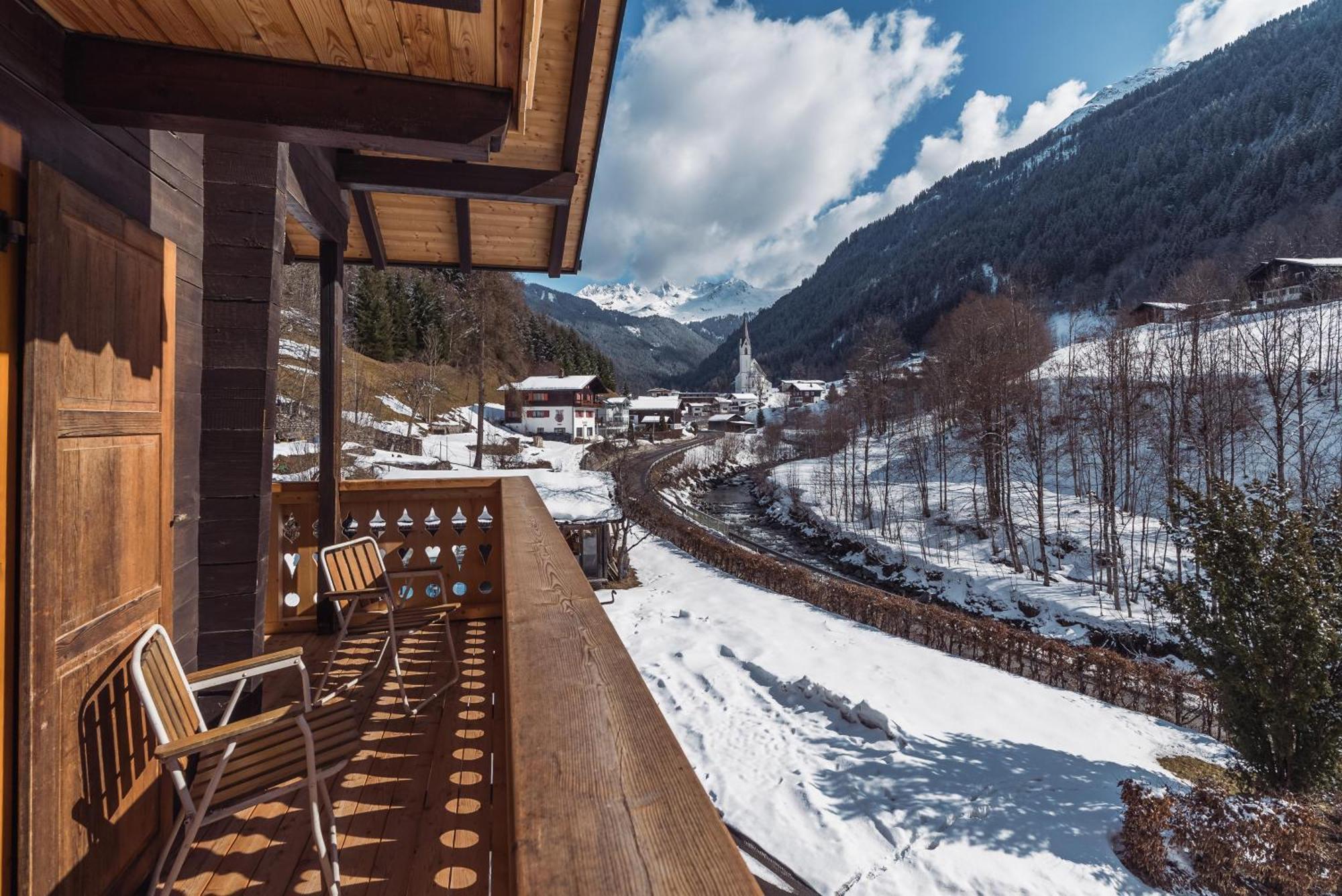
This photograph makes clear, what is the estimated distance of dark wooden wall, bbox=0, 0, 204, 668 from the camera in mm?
1463

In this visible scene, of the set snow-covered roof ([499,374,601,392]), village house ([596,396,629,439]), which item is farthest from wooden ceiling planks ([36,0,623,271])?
village house ([596,396,629,439])

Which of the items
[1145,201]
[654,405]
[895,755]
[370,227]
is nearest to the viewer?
[370,227]

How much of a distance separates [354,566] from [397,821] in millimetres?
1504

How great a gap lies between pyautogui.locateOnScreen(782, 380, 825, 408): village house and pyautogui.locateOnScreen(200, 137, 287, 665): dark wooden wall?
2614 inches

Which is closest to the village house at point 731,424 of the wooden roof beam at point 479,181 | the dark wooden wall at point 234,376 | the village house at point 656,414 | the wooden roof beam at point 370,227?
the village house at point 656,414

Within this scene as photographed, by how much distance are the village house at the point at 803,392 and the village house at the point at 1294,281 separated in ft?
134

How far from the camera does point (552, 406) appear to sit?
41312mm

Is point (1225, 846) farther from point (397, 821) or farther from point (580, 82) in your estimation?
Result: point (580, 82)

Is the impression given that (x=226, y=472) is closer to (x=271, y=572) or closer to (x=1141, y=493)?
(x=271, y=572)

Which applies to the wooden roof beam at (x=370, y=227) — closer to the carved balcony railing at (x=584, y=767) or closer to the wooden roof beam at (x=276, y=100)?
the wooden roof beam at (x=276, y=100)

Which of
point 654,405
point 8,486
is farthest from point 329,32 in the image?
point 654,405

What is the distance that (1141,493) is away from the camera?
64.6 feet

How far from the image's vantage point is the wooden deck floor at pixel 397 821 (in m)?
1.86

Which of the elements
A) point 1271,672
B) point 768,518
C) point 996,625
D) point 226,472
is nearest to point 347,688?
point 226,472
